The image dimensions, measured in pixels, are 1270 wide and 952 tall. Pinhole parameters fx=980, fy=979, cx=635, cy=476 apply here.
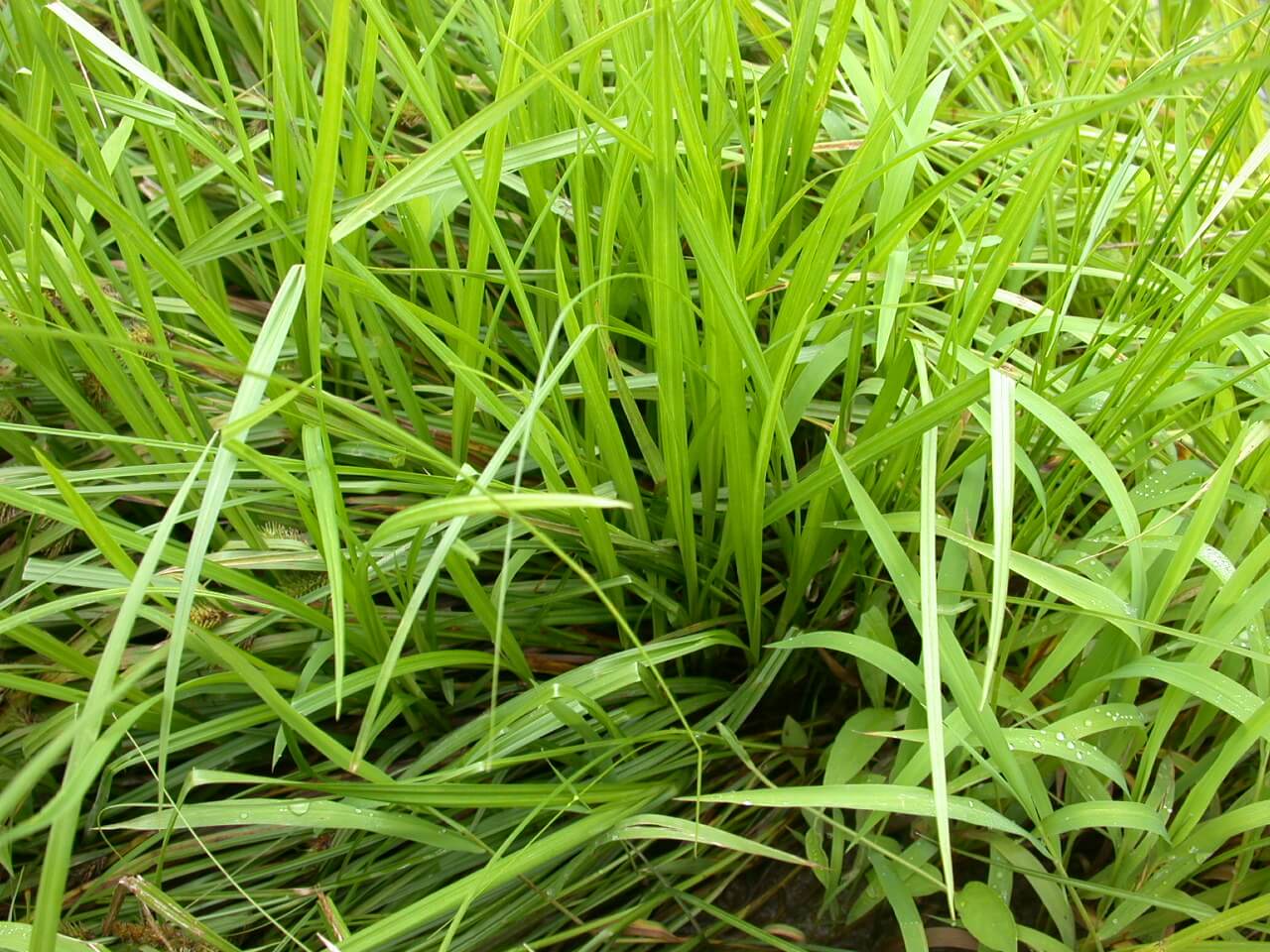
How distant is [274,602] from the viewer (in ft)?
2.78

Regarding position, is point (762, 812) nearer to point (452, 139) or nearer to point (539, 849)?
point (539, 849)

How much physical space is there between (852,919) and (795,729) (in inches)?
6.9

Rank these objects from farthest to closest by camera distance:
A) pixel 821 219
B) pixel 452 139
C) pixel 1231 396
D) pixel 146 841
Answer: pixel 1231 396
pixel 146 841
pixel 821 219
pixel 452 139

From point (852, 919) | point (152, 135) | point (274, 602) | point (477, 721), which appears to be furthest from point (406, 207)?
point (852, 919)

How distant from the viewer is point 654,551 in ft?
3.13

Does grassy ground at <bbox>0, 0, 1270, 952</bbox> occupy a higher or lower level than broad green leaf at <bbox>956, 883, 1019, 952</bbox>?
higher

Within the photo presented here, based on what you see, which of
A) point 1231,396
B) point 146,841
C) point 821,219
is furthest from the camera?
point 1231,396

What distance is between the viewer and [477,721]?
934mm

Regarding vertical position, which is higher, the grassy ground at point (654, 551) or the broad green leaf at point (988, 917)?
the grassy ground at point (654, 551)

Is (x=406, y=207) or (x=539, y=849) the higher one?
(x=406, y=207)

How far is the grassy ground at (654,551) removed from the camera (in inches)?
30.7

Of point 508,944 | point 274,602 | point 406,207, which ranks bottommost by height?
point 508,944

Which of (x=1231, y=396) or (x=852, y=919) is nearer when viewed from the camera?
(x=852, y=919)

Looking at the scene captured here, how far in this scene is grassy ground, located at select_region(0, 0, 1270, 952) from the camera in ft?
2.56
